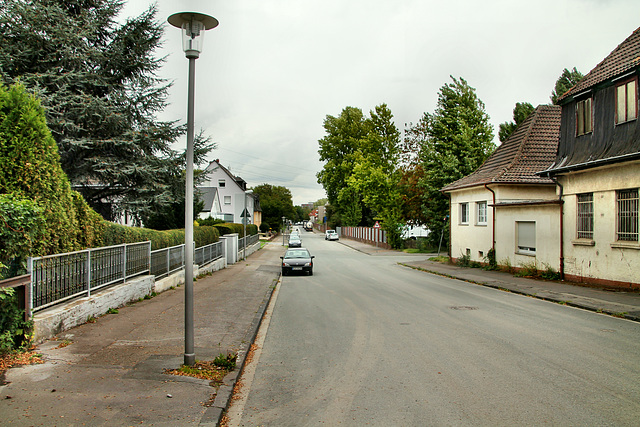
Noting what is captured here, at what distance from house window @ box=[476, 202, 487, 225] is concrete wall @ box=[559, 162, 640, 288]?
7.25 meters

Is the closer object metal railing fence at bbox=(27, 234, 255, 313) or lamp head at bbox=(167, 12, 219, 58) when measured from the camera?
lamp head at bbox=(167, 12, 219, 58)

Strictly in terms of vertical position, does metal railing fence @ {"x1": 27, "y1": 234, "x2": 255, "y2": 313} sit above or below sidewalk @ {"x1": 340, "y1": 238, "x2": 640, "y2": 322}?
above

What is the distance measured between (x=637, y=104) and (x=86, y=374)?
52.3 feet

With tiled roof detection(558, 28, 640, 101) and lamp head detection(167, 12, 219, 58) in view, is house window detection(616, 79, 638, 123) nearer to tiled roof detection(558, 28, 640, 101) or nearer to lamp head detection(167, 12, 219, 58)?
tiled roof detection(558, 28, 640, 101)

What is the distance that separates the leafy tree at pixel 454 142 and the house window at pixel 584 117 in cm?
1560

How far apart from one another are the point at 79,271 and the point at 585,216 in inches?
616

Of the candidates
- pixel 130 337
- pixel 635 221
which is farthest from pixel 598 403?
pixel 635 221

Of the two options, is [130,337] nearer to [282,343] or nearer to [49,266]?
[49,266]

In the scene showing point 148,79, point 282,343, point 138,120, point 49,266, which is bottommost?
point 282,343

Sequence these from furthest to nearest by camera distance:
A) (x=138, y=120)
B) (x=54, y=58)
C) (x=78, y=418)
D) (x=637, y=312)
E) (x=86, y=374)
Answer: (x=138, y=120)
(x=54, y=58)
(x=637, y=312)
(x=86, y=374)
(x=78, y=418)

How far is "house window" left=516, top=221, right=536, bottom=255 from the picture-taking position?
1923 centimetres

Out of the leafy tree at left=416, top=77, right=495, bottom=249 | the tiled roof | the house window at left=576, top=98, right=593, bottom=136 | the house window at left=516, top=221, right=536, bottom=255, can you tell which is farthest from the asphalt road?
the leafy tree at left=416, top=77, right=495, bottom=249

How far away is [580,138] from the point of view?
648 inches

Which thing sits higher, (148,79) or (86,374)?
(148,79)
